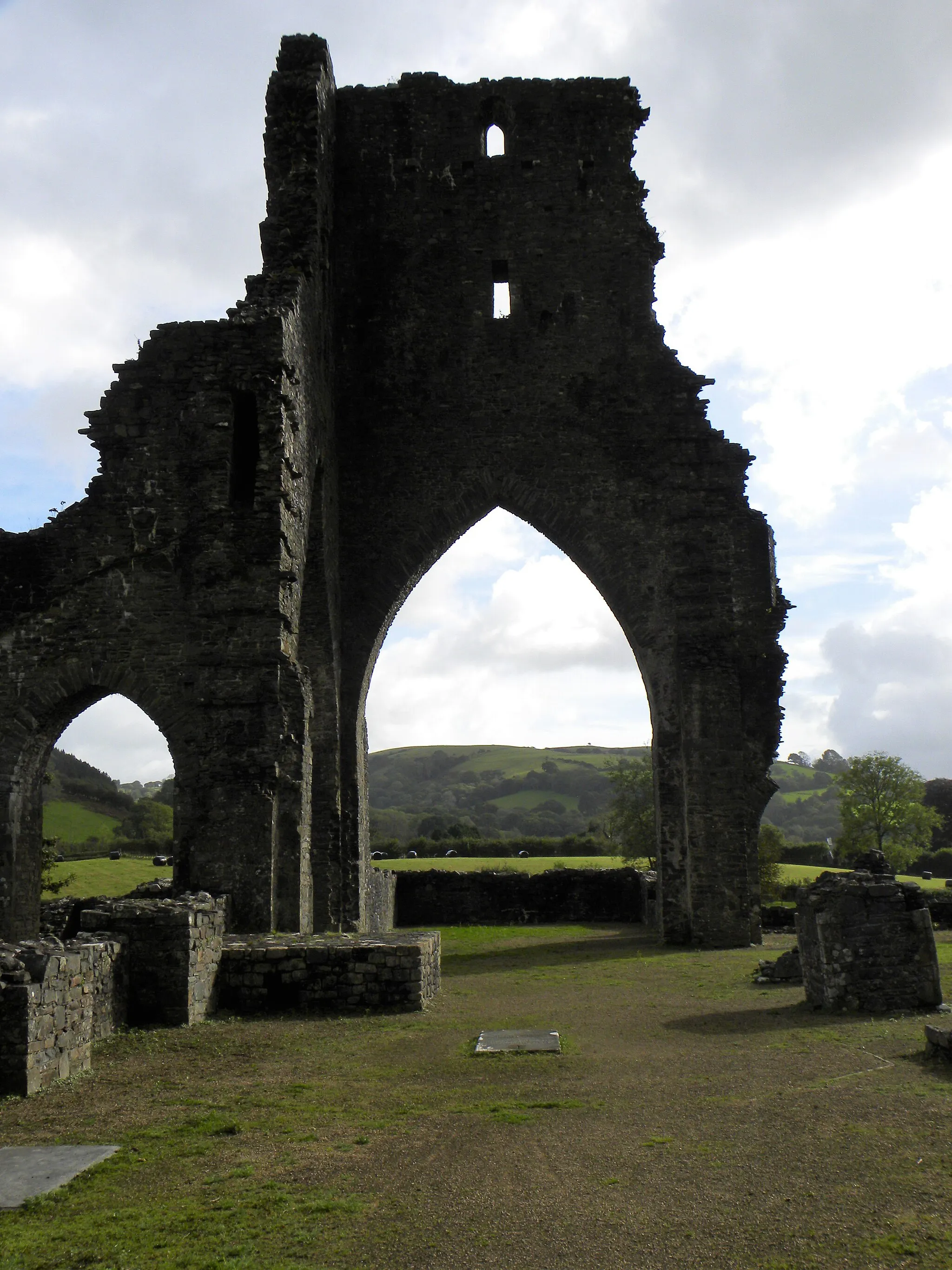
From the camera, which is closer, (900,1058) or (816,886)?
(900,1058)

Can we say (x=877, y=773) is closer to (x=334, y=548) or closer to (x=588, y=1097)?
(x=334, y=548)

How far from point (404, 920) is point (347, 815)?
732 centimetres

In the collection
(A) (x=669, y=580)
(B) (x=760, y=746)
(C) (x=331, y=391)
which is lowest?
(B) (x=760, y=746)

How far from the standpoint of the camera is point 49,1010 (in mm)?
6938

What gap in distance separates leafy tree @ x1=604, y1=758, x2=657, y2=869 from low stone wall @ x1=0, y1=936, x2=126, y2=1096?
25179 millimetres

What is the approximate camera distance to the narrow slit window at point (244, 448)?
13766 mm

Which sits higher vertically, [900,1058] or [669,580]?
[669,580]

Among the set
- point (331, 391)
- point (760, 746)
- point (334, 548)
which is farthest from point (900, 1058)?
point (331, 391)

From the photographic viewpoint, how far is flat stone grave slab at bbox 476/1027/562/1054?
26.3 ft

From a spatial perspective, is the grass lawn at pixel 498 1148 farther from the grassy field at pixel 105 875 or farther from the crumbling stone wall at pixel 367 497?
the grassy field at pixel 105 875

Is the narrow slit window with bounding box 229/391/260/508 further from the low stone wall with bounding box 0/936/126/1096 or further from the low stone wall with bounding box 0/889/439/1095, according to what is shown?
the low stone wall with bounding box 0/936/126/1096

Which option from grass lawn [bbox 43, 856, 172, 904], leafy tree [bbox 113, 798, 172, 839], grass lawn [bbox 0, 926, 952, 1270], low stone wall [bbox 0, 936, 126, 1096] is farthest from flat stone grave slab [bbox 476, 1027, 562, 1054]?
leafy tree [bbox 113, 798, 172, 839]

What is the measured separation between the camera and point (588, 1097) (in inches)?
257

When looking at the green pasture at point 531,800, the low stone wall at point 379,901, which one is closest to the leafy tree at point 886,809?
the low stone wall at point 379,901
